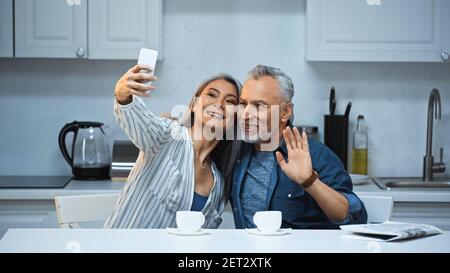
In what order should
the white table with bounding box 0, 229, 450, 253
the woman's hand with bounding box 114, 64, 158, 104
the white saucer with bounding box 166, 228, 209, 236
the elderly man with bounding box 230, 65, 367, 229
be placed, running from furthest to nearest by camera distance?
the elderly man with bounding box 230, 65, 367, 229 < the woman's hand with bounding box 114, 64, 158, 104 < the white saucer with bounding box 166, 228, 209, 236 < the white table with bounding box 0, 229, 450, 253

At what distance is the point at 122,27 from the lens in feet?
12.9

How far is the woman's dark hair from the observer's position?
2908 millimetres

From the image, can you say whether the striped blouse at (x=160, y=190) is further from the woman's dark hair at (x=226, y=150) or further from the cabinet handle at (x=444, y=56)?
the cabinet handle at (x=444, y=56)

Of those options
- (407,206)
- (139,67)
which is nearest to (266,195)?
(139,67)

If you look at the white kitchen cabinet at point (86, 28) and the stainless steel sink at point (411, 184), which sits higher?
the white kitchen cabinet at point (86, 28)

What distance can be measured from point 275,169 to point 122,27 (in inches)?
54.1

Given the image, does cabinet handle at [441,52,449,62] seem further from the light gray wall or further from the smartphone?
the smartphone

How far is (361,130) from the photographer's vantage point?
425 cm

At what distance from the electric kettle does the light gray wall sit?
0.64 ft

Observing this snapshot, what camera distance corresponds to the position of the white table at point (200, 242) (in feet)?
6.88

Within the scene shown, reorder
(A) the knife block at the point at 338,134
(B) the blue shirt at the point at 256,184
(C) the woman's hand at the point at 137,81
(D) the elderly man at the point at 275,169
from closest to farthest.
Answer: (C) the woman's hand at the point at 137,81
(D) the elderly man at the point at 275,169
(B) the blue shirt at the point at 256,184
(A) the knife block at the point at 338,134

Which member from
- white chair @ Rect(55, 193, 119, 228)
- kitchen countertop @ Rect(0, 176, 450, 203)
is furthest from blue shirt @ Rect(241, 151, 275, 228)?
kitchen countertop @ Rect(0, 176, 450, 203)

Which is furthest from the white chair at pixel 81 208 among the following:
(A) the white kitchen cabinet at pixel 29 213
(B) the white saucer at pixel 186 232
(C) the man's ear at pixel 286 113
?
(A) the white kitchen cabinet at pixel 29 213

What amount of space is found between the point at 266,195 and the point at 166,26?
1.61m
